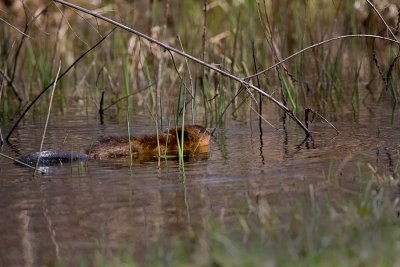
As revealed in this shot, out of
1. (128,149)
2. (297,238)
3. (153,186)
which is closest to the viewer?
(297,238)

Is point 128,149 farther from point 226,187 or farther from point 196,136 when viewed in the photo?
point 226,187

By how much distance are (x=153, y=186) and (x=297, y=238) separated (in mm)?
1725

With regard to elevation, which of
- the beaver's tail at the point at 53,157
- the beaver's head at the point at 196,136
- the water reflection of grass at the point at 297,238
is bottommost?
the water reflection of grass at the point at 297,238

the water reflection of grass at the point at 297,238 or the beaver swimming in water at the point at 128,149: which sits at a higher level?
the beaver swimming in water at the point at 128,149

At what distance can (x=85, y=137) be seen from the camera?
24.6 feet

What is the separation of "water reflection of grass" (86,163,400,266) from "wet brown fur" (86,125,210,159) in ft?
6.96

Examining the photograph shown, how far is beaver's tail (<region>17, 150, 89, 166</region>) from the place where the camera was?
611cm

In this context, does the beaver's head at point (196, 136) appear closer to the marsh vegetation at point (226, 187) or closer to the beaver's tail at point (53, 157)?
the marsh vegetation at point (226, 187)

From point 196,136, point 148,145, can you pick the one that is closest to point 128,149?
point 148,145

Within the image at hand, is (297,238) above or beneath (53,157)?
beneath

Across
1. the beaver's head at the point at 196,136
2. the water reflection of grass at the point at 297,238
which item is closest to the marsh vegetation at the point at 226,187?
the water reflection of grass at the point at 297,238

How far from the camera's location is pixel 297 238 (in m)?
3.66

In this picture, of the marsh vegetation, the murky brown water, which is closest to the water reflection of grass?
the marsh vegetation

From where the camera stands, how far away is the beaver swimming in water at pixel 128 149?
6156mm
